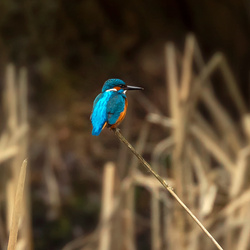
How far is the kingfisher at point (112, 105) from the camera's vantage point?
47 cm

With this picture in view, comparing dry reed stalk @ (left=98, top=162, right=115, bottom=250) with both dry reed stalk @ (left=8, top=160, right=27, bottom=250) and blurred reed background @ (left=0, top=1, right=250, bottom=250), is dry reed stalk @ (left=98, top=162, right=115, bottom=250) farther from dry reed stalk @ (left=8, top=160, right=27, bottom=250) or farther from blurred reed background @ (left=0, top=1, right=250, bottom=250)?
dry reed stalk @ (left=8, top=160, right=27, bottom=250)

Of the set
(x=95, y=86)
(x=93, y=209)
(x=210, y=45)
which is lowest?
(x=93, y=209)

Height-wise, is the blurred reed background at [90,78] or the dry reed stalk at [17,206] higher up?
the blurred reed background at [90,78]

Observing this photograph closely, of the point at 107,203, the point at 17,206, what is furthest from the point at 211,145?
the point at 17,206

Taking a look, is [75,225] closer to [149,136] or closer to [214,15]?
[149,136]

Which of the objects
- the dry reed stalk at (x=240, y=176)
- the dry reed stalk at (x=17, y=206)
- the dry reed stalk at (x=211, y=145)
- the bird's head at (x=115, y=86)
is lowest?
the dry reed stalk at (x=240, y=176)

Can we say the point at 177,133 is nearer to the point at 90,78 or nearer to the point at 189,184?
the point at 189,184

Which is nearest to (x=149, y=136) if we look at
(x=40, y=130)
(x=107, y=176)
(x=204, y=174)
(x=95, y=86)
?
(x=95, y=86)

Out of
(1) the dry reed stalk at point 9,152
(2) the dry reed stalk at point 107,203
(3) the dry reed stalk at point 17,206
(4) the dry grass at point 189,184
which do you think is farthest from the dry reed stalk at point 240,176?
(3) the dry reed stalk at point 17,206

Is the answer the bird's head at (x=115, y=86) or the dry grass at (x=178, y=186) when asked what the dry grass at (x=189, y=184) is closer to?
the dry grass at (x=178, y=186)

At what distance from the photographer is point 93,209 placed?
2.75 m

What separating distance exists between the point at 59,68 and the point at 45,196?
0.67m

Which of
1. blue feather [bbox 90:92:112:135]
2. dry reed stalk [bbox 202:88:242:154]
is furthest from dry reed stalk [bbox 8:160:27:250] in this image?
dry reed stalk [bbox 202:88:242:154]

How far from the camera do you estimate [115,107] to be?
0.49 meters
